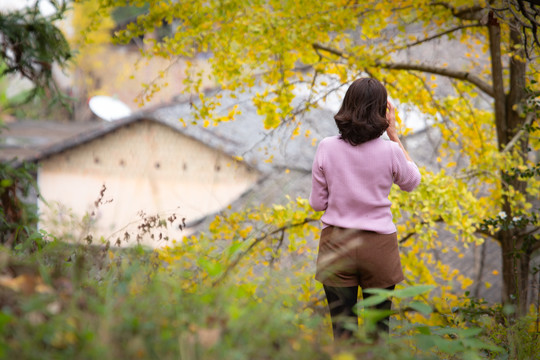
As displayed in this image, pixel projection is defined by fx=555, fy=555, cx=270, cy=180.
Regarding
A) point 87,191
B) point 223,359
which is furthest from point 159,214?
point 87,191

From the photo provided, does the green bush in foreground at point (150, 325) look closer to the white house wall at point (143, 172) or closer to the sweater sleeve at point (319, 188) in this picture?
the sweater sleeve at point (319, 188)

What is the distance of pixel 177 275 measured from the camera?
1938mm

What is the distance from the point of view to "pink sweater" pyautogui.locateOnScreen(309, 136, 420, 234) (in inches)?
94.2

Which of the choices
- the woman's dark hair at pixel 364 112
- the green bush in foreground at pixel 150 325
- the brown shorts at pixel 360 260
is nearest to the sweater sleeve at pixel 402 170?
the woman's dark hair at pixel 364 112

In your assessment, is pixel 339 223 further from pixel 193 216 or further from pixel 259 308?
pixel 193 216

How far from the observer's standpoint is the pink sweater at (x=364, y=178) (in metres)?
2.39

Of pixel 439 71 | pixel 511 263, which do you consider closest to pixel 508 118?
pixel 439 71

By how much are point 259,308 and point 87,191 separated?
1234 centimetres

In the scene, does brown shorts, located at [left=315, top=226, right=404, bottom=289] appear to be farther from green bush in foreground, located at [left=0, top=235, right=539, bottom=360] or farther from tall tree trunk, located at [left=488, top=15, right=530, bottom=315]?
tall tree trunk, located at [left=488, top=15, right=530, bottom=315]

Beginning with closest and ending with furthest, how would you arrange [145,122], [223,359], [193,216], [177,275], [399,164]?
[223,359], [177,275], [399,164], [193,216], [145,122]

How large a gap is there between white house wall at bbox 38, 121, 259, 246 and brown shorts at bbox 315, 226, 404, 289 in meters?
7.85

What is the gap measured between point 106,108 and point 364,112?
12.8m

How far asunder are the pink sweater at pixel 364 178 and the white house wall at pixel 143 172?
787 centimetres

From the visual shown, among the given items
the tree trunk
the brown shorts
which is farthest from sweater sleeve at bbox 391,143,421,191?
the tree trunk
